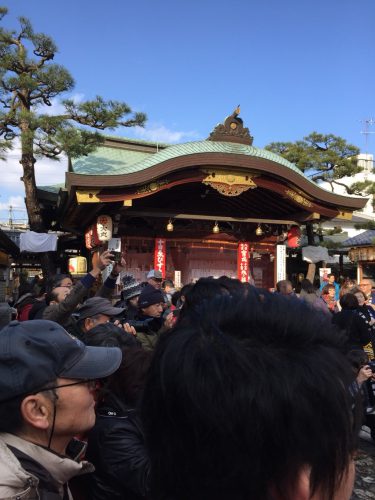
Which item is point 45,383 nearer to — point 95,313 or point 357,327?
point 95,313

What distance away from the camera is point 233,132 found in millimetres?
9930

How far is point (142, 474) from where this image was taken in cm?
152

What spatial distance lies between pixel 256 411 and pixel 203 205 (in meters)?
10.7

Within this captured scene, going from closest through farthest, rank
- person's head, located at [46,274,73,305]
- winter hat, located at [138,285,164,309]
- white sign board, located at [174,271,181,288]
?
winter hat, located at [138,285,164,309]
person's head, located at [46,274,73,305]
white sign board, located at [174,271,181,288]

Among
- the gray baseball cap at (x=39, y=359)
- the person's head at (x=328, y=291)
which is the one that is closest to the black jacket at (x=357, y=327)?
the person's head at (x=328, y=291)

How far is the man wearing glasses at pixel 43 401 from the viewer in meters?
1.21

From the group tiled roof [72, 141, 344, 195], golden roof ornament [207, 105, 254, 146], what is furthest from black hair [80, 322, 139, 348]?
golden roof ornament [207, 105, 254, 146]

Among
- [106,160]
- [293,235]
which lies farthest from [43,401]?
[106,160]

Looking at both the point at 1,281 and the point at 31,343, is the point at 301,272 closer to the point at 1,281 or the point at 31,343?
the point at 1,281

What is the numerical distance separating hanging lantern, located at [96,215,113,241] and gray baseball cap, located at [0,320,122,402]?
7957 mm

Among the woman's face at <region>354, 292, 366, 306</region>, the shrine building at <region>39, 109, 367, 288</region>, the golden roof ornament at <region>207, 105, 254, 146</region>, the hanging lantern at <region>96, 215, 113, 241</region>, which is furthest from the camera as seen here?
the golden roof ornament at <region>207, 105, 254, 146</region>

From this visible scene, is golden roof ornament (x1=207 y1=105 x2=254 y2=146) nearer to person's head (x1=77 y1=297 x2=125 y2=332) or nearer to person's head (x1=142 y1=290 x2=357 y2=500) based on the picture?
person's head (x1=77 y1=297 x2=125 y2=332)

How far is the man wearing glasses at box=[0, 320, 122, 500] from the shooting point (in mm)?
1214

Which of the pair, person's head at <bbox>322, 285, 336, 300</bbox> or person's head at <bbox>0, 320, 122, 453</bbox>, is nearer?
person's head at <bbox>0, 320, 122, 453</bbox>
